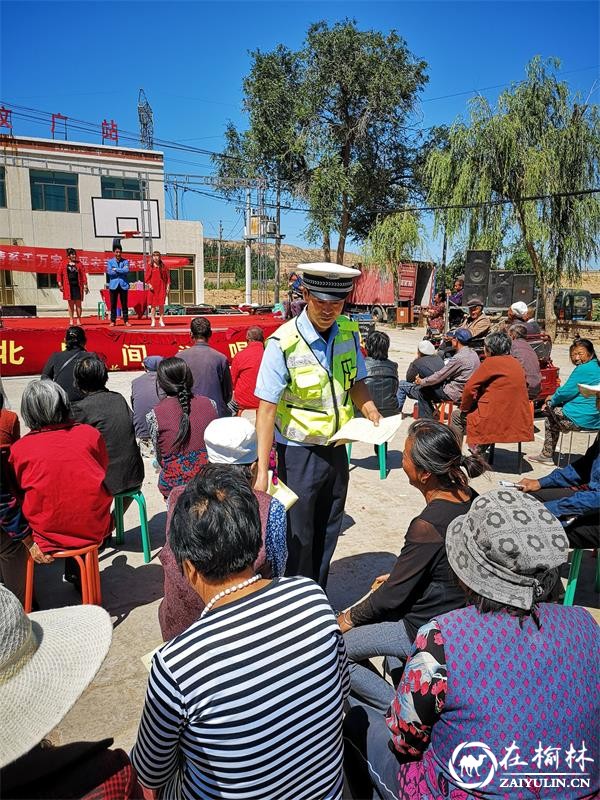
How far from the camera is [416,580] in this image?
2076 mm

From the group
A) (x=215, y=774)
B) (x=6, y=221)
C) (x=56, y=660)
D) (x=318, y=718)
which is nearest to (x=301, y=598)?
(x=318, y=718)

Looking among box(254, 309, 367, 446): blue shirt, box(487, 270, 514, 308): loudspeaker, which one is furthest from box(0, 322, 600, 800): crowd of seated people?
box(487, 270, 514, 308): loudspeaker

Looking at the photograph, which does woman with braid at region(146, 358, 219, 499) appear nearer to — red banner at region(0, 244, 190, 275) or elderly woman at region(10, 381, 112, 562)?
elderly woman at region(10, 381, 112, 562)

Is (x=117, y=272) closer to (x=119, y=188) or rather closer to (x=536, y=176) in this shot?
(x=536, y=176)

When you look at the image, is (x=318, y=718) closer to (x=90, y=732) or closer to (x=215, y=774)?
(x=215, y=774)

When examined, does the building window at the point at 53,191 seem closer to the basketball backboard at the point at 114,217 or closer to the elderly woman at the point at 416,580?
the basketball backboard at the point at 114,217

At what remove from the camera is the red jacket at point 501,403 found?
16.5ft

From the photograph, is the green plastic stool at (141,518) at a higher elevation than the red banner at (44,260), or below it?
below

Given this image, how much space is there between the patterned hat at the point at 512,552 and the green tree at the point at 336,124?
25356 mm

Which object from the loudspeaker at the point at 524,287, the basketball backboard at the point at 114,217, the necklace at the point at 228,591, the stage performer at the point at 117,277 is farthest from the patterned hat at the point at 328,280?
the basketball backboard at the point at 114,217

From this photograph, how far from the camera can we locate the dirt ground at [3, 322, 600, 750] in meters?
2.52

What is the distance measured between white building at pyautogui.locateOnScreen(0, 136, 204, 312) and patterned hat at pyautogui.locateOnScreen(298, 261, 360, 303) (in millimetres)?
24223

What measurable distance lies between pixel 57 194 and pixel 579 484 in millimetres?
27135

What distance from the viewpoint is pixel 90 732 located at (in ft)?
7.85
